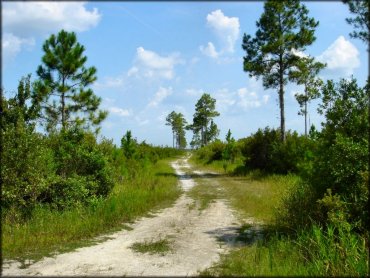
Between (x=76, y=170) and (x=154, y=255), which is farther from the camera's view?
(x=76, y=170)

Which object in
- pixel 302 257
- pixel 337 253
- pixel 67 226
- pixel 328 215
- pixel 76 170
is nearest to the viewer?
pixel 337 253

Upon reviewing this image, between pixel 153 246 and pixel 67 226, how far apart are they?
88.2 inches

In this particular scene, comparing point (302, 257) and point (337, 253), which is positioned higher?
point (337, 253)

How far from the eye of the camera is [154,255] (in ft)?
25.6

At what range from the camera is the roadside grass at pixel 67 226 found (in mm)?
7906

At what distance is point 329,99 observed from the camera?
9.33 m

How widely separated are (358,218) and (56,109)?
21517 millimetres

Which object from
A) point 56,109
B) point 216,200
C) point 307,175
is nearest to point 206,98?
point 56,109

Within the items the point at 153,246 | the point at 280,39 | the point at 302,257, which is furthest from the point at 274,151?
the point at 302,257

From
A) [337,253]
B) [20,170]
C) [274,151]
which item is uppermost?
[274,151]

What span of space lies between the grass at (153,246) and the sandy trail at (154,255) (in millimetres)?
121

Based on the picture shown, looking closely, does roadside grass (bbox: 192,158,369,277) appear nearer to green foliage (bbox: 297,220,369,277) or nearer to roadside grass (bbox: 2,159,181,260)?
green foliage (bbox: 297,220,369,277)

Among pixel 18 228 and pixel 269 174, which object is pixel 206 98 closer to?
pixel 269 174

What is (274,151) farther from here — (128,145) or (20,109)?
(20,109)
